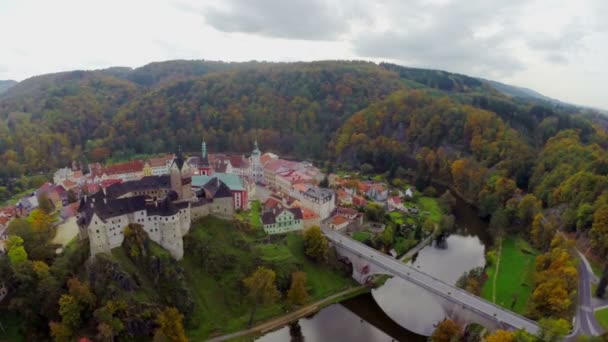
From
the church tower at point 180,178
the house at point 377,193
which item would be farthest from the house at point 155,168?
the house at point 377,193

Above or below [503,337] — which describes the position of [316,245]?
below

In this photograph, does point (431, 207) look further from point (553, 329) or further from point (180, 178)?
point (180, 178)

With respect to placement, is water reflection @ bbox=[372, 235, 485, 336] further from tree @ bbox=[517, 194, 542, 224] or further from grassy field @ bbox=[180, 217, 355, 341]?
tree @ bbox=[517, 194, 542, 224]

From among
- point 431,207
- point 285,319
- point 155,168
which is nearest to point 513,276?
point 431,207

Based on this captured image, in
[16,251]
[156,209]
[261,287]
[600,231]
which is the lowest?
[261,287]

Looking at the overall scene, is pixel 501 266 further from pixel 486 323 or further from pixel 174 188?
pixel 174 188

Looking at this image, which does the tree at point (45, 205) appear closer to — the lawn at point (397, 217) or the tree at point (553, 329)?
the lawn at point (397, 217)
